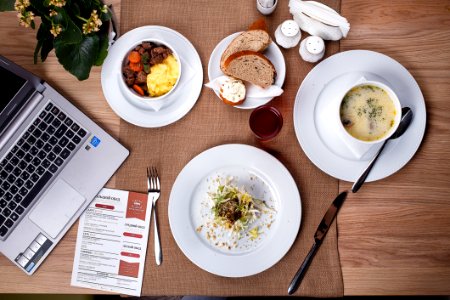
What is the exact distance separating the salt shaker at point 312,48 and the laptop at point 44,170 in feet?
1.97

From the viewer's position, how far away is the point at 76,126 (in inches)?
47.0

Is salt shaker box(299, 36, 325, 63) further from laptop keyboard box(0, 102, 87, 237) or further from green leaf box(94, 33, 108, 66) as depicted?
laptop keyboard box(0, 102, 87, 237)

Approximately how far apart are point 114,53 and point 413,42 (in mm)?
892

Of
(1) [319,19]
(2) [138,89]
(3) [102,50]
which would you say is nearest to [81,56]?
(3) [102,50]

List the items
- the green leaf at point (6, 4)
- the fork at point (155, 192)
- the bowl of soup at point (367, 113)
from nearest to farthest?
1. the green leaf at point (6, 4)
2. the bowl of soup at point (367, 113)
3. the fork at point (155, 192)

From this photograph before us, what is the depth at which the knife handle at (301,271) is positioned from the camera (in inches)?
44.1

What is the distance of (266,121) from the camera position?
3.77 ft

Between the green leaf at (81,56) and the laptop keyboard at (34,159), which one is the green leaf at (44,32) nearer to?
the green leaf at (81,56)

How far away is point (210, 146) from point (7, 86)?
0.60 m

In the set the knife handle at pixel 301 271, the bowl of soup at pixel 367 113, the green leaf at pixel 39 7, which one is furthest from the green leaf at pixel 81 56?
the knife handle at pixel 301 271

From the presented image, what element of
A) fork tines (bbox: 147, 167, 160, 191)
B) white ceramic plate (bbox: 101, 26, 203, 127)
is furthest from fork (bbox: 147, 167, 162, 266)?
white ceramic plate (bbox: 101, 26, 203, 127)

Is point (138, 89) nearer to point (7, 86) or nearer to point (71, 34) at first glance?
point (71, 34)

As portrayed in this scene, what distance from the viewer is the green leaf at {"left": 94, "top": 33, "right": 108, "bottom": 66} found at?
1.11 m

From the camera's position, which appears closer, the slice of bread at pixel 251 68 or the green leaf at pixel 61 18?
the green leaf at pixel 61 18
